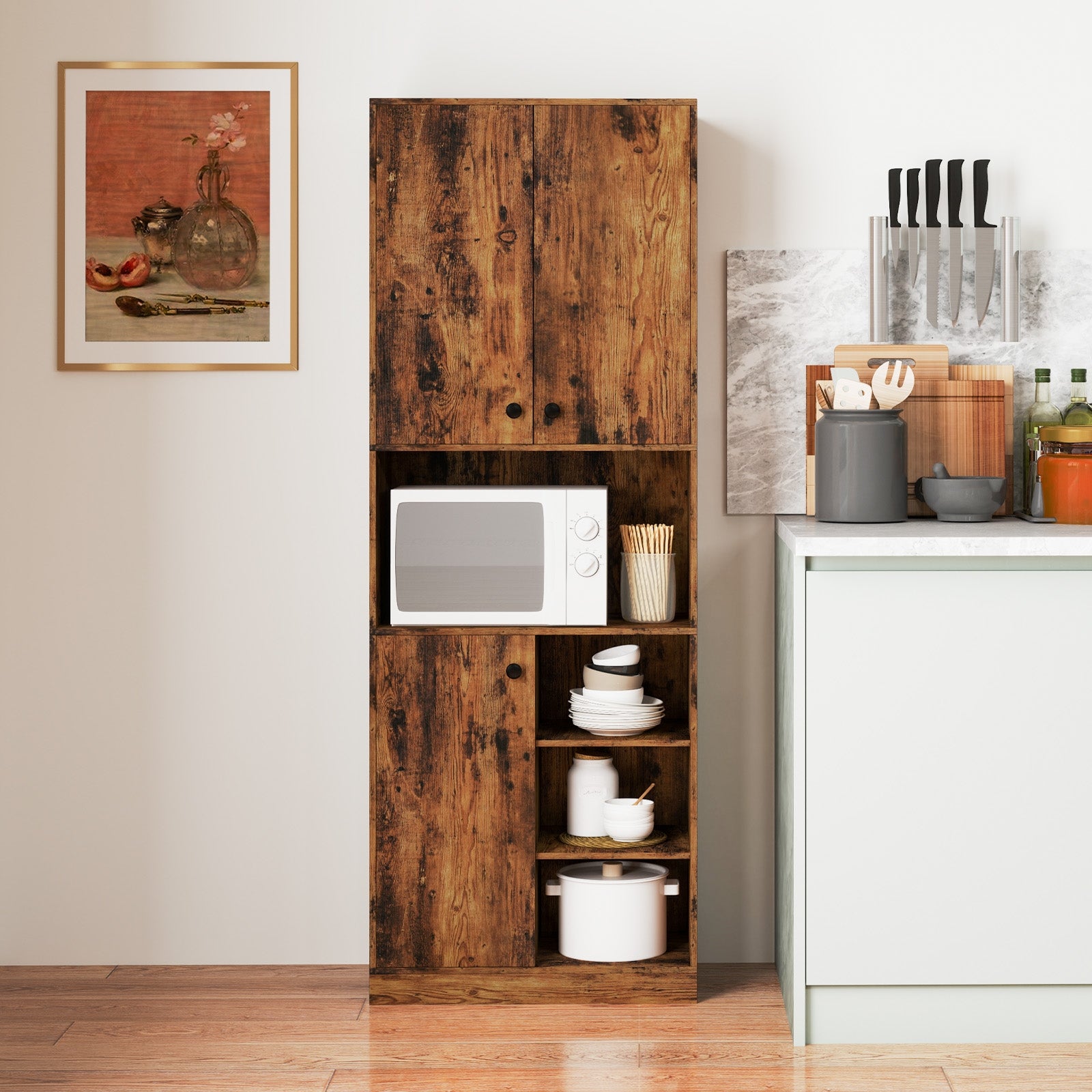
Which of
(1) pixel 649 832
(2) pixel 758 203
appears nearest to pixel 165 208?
(2) pixel 758 203

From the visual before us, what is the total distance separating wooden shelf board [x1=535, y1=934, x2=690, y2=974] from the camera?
2.64 meters

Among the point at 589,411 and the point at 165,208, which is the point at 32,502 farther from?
the point at 589,411

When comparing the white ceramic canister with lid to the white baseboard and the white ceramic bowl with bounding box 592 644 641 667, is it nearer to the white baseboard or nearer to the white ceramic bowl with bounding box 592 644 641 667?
the white ceramic bowl with bounding box 592 644 641 667

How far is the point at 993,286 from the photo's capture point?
2775 mm

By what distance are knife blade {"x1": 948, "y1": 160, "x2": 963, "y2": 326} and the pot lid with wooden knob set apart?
143 cm

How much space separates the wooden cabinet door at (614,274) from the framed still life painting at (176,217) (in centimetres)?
66

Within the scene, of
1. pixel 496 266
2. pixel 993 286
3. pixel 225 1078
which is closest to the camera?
pixel 225 1078

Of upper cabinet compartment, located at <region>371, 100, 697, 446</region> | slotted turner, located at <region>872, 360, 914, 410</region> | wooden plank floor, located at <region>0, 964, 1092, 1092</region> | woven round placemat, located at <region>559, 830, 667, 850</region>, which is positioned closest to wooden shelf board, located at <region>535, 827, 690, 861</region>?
woven round placemat, located at <region>559, 830, 667, 850</region>

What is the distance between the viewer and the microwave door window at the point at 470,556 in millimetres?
2578

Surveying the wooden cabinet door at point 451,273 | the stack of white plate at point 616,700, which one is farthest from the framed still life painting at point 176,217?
the stack of white plate at point 616,700

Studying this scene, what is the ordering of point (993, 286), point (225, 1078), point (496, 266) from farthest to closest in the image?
point (993, 286) → point (496, 266) → point (225, 1078)

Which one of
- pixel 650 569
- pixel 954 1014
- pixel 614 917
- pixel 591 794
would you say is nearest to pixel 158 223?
pixel 650 569

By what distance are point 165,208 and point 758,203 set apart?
137 cm

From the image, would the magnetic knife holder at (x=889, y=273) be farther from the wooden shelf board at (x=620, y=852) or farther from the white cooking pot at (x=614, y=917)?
the white cooking pot at (x=614, y=917)
